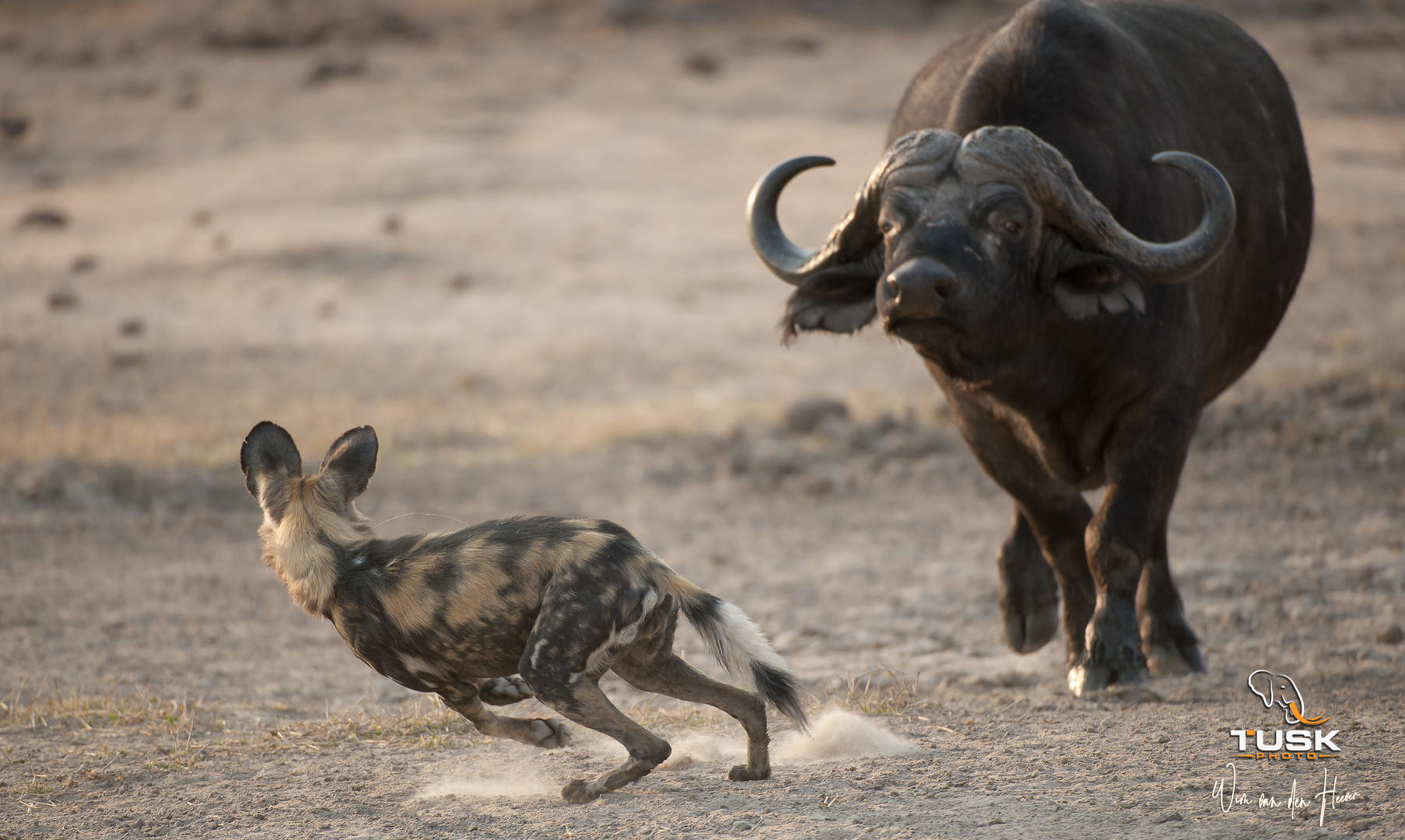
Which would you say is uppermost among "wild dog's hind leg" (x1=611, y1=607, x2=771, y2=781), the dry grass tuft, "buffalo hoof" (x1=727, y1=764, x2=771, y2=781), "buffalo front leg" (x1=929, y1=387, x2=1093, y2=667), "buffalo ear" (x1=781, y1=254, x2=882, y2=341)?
"buffalo ear" (x1=781, y1=254, x2=882, y2=341)

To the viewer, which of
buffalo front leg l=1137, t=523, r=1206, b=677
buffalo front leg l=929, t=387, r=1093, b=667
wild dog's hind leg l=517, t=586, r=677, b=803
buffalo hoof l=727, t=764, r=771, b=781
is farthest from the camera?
buffalo front leg l=1137, t=523, r=1206, b=677

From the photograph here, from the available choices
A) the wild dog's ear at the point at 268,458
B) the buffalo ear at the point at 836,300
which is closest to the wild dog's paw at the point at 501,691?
the wild dog's ear at the point at 268,458

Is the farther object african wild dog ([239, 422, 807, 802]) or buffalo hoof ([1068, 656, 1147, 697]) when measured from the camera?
buffalo hoof ([1068, 656, 1147, 697])

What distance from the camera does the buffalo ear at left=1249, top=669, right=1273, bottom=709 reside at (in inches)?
218

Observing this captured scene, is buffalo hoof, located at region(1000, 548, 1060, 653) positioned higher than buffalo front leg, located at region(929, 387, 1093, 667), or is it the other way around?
buffalo front leg, located at region(929, 387, 1093, 667)

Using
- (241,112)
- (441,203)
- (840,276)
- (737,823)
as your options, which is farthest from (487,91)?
(737,823)

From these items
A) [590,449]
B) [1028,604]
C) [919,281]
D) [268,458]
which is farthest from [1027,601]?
[590,449]

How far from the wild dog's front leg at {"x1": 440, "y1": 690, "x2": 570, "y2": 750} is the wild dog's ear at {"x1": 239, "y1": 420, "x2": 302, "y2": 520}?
88 centimetres

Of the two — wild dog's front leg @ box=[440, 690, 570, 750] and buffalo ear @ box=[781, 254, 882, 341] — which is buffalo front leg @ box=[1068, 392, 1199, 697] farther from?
wild dog's front leg @ box=[440, 690, 570, 750]

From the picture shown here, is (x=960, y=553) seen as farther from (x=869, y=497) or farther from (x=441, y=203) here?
(x=441, y=203)

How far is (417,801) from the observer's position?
472 centimetres
